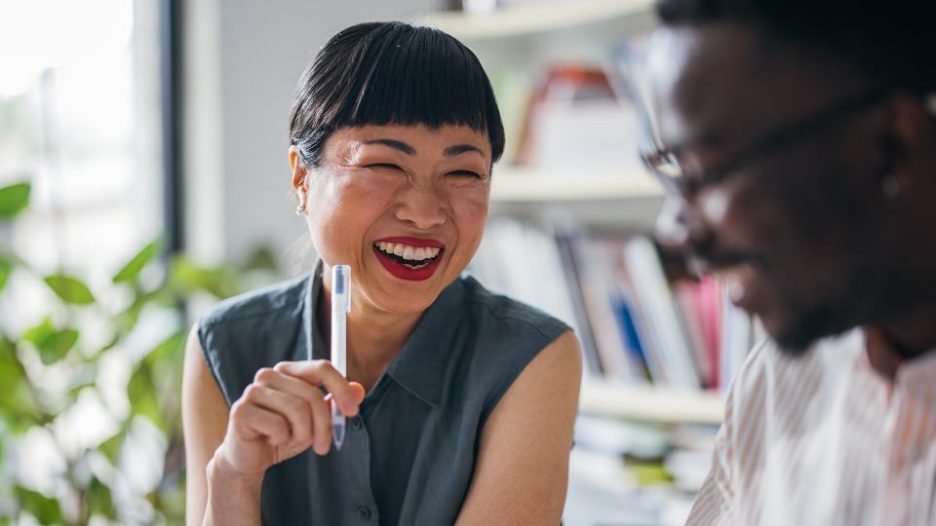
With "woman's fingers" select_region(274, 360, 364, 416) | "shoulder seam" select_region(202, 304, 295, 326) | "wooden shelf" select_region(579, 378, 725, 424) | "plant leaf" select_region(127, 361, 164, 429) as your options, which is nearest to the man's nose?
"woman's fingers" select_region(274, 360, 364, 416)

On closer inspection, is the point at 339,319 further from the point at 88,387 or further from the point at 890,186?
the point at 88,387

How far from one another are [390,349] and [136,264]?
931 mm

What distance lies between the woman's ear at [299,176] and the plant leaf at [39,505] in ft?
3.68

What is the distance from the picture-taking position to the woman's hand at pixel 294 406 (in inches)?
41.0

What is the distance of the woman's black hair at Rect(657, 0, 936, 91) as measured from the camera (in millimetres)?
643

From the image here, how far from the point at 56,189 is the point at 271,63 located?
0.61m

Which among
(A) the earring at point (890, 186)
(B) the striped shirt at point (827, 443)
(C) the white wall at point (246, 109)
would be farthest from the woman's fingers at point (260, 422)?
(C) the white wall at point (246, 109)

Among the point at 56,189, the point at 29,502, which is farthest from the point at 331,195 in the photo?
the point at 56,189

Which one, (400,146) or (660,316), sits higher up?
(400,146)

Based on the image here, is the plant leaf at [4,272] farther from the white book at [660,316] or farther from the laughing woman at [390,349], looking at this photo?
the white book at [660,316]

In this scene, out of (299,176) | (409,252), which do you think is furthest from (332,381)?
(299,176)

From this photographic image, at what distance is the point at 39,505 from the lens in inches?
81.2

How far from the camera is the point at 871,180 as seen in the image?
0.65 m

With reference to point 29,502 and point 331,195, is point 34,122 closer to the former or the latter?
point 29,502
